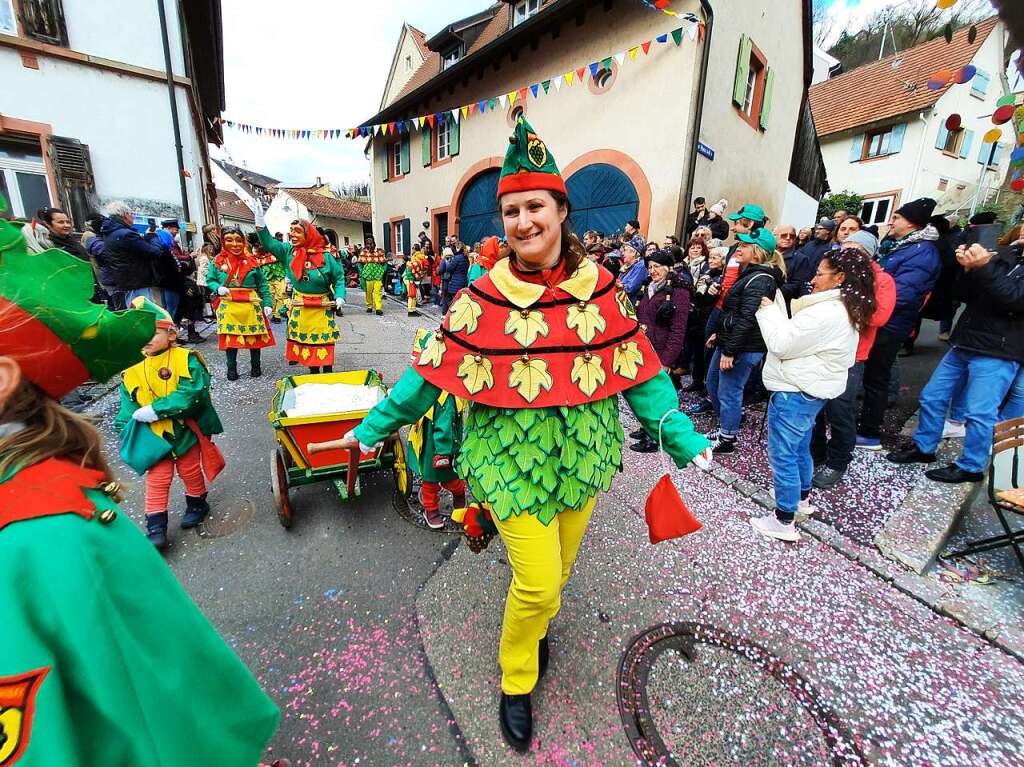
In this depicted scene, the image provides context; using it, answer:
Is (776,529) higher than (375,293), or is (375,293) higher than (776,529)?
(375,293)

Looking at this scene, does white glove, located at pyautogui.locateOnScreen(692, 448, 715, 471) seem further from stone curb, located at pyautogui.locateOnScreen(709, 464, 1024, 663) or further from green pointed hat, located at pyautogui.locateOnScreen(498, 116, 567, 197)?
stone curb, located at pyautogui.locateOnScreen(709, 464, 1024, 663)

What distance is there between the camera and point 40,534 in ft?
2.86

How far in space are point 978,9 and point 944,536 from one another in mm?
3011

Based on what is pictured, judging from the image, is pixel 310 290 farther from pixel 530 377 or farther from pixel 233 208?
pixel 233 208

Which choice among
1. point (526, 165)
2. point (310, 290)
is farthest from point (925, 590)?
point (310, 290)

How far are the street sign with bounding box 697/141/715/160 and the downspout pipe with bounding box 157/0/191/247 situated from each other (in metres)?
11.6

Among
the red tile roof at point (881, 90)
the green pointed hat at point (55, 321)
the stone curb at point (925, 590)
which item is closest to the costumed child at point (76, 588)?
the green pointed hat at point (55, 321)

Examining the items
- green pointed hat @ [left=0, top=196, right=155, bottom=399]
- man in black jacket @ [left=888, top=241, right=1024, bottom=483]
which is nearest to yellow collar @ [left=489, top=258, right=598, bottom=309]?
green pointed hat @ [left=0, top=196, right=155, bottom=399]

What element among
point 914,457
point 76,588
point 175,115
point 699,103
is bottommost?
point 914,457

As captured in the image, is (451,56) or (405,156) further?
(405,156)

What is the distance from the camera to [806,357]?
2.92 m

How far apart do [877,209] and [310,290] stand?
2355cm

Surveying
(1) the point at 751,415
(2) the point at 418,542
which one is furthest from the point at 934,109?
(2) the point at 418,542

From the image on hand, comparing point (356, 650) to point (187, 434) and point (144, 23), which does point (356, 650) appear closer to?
point (187, 434)
